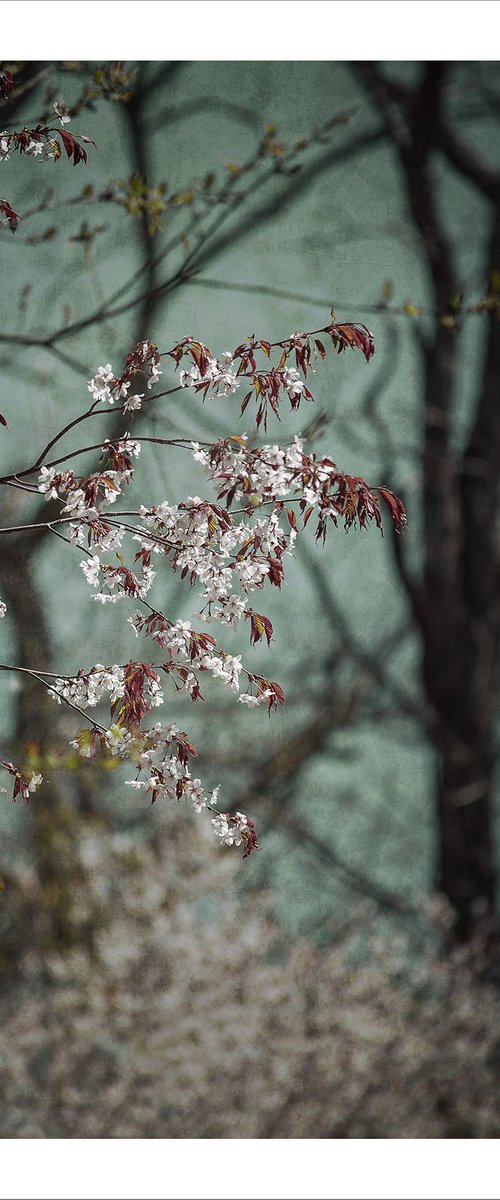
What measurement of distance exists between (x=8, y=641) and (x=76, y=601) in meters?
0.16

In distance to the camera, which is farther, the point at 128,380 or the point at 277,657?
the point at 277,657

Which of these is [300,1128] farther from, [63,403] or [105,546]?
[63,403]

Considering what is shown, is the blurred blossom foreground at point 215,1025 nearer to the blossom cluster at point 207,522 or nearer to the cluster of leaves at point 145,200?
the blossom cluster at point 207,522

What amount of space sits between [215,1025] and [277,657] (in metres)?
0.77

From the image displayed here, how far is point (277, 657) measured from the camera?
206cm

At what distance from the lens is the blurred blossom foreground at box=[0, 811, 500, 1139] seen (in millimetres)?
1982

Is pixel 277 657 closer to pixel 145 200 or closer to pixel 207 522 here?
pixel 207 522

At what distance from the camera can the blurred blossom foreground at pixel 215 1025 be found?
198 centimetres
